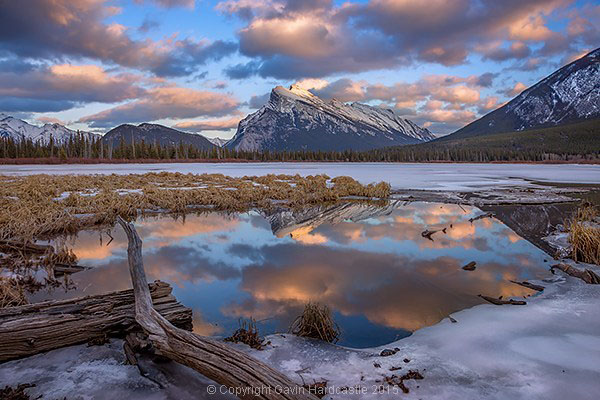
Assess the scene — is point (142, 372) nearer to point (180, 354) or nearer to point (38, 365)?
point (180, 354)

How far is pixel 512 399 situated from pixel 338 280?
4.79m

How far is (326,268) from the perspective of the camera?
9.55 meters

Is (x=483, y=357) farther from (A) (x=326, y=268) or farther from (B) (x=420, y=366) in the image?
(A) (x=326, y=268)

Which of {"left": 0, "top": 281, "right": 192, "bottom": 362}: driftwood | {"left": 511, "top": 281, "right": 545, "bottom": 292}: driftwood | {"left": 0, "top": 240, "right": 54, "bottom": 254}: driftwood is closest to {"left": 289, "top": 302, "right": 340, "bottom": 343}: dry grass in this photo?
{"left": 0, "top": 281, "right": 192, "bottom": 362}: driftwood

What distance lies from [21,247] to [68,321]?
6.89m

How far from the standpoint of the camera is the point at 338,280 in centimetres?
→ 861

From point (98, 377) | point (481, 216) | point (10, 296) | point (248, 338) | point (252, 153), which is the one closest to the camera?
point (98, 377)

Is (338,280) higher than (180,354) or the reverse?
the reverse

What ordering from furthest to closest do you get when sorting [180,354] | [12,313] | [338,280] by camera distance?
1. [338,280]
2. [12,313]
3. [180,354]

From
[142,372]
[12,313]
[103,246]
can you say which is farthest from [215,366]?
[103,246]

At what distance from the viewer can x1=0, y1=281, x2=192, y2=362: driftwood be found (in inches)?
181

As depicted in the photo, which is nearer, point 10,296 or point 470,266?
point 10,296

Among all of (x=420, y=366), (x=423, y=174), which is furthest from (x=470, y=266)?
(x=423, y=174)

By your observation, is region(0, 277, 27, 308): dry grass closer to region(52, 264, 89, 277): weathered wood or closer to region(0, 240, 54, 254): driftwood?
region(52, 264, 89, 277): weathered wood
